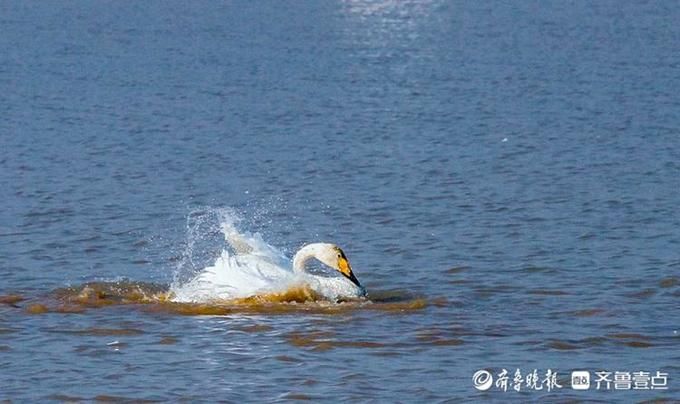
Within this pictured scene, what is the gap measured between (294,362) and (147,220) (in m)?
5.58

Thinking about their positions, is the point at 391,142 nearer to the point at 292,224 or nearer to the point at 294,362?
the point at 292,224

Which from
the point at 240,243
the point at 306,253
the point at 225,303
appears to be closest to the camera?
the point at 225,303

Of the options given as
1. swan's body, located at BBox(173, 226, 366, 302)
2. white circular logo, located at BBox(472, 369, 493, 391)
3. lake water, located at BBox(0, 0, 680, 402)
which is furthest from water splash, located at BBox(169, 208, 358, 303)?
white circular logo, located at BBox(472, 369, 493, 391)

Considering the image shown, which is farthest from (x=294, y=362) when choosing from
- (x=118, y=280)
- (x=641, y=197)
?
(x=641, y=197)

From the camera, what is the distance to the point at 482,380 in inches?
399

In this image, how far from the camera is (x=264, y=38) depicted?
1439 inches

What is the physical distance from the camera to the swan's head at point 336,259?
1270 centimetres

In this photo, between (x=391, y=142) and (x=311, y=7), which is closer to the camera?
(x=391, y=142)

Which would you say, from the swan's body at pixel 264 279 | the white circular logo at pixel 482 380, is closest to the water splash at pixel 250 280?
the swan's body at pixel 264 279

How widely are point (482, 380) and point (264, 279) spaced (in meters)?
2.88

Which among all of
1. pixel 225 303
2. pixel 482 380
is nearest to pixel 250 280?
pixel 225 303

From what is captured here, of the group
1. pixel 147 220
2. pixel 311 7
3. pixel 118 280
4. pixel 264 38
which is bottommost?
pixel 118 280

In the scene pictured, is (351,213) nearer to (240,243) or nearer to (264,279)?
(240,243)

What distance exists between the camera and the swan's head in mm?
12695
